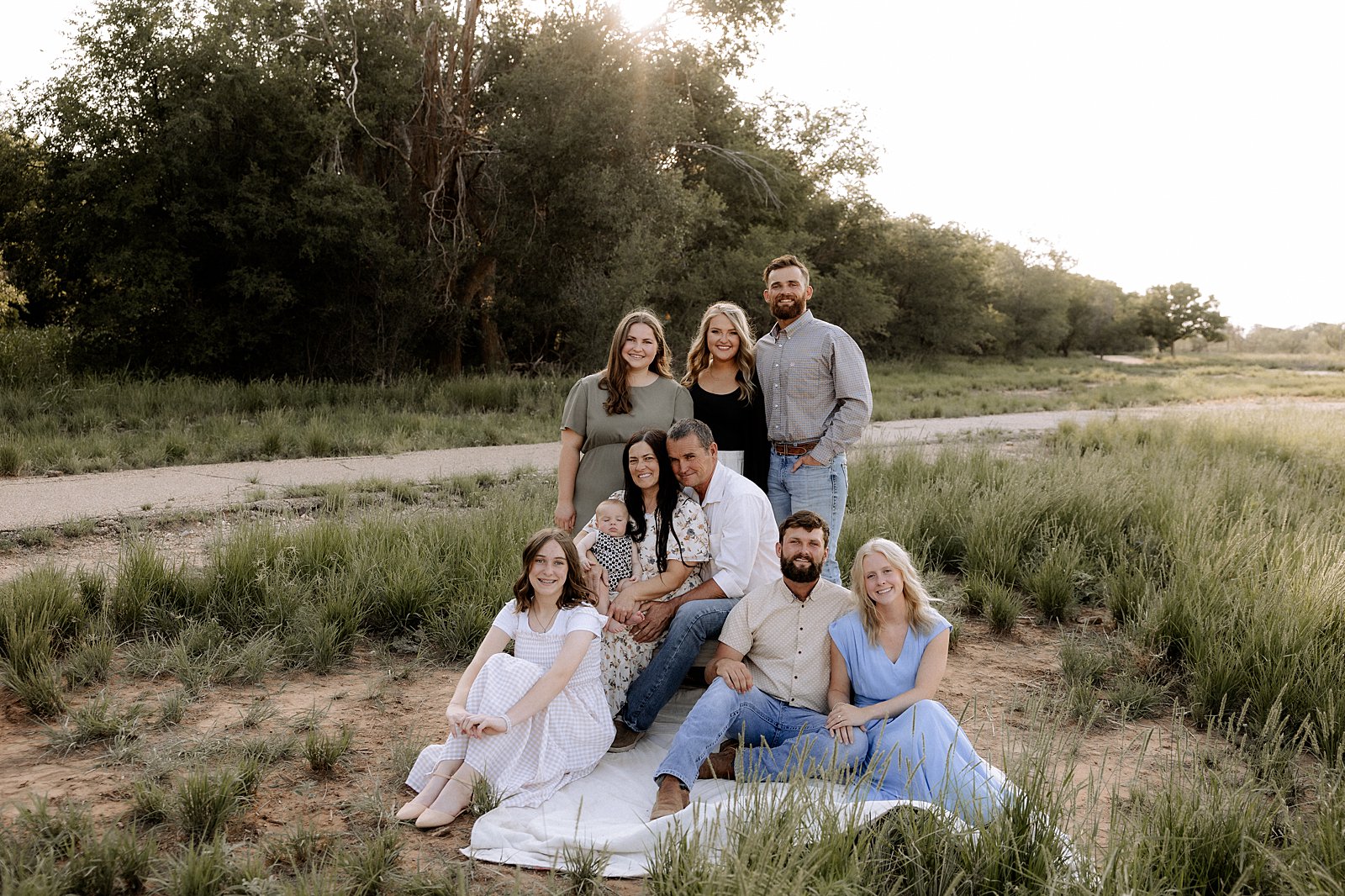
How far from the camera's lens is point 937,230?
39000 millimetres

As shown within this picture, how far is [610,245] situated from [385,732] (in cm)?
1379

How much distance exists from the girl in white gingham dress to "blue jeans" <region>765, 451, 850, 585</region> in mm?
1715

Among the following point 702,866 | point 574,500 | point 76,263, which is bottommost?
point 702,866

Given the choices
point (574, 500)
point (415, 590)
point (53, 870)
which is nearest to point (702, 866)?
point (53, 870)

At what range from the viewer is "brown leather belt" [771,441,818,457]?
18.9 ft

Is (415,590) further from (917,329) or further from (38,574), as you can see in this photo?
(917,329)

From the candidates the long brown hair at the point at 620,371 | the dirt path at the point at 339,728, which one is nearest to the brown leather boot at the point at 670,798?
the dirt path at the point at 339,728

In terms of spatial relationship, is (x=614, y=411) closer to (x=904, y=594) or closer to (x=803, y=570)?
(x=803, y=570)

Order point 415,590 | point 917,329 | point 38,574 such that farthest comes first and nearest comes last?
1. point 917,329
2. point 415,590
3. point 38,574

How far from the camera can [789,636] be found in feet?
14.9

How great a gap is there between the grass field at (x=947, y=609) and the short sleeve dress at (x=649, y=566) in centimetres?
105

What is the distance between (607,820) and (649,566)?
134 centimetres

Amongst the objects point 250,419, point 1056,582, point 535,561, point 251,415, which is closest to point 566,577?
point 535,561

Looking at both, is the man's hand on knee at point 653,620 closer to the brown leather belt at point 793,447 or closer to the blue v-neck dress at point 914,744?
the blue v-neck dress at point 914,744
